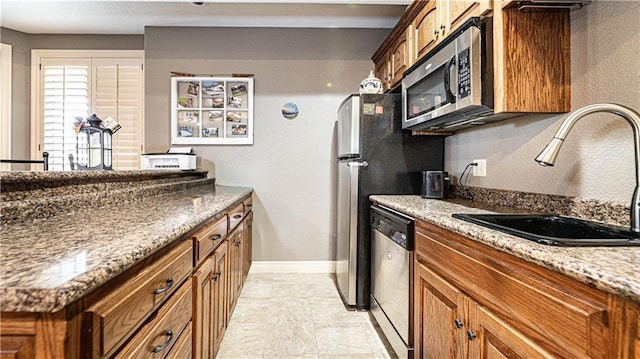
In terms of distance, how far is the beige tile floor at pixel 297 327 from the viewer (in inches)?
77.2

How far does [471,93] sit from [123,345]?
5.20 feet

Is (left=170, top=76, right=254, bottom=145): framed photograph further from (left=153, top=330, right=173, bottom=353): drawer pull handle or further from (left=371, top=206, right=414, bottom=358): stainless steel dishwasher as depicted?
(left=153, top=330, right=173, bottom=353): drawer pull handle

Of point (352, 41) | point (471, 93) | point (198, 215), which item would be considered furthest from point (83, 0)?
point (471, 93)

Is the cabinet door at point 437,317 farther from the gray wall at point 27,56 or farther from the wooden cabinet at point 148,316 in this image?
the gray wall at point 27,56

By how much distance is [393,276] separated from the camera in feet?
6.35

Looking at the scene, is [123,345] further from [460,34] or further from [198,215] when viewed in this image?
[460,34]

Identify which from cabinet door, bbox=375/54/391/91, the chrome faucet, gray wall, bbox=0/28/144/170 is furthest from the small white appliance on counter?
the chrome faucet

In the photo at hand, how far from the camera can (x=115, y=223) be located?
3.65ft

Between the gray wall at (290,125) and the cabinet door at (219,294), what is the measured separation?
59.7 inches

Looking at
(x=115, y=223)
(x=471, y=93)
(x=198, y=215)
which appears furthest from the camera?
(x=471, y=93)

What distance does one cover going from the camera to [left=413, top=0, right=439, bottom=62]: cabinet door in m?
2.01

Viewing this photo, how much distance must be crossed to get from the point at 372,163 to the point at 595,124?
1.35 m

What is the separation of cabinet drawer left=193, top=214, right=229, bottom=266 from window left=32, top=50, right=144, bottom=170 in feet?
8.26

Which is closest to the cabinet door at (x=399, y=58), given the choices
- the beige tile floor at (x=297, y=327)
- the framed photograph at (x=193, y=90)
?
the beige tile floor at (x=297, y=327)
